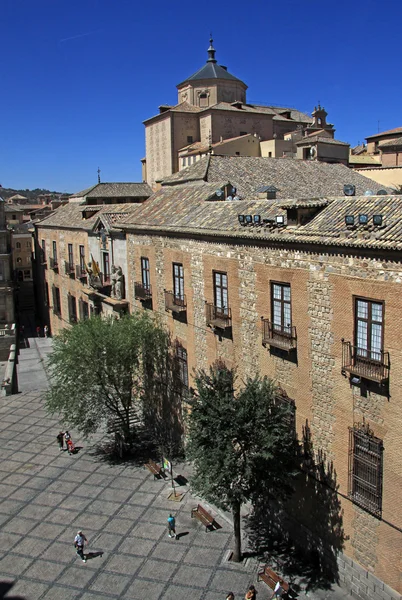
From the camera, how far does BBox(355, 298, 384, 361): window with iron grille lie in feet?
42.4

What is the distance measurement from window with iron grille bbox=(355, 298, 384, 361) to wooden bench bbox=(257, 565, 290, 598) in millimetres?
6708

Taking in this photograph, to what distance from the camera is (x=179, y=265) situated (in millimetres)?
21922

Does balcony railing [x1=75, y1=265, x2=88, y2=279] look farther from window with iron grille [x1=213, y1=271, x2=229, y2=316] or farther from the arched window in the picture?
the arched window

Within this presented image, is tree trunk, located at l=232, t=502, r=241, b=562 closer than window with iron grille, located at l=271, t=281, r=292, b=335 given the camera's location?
No

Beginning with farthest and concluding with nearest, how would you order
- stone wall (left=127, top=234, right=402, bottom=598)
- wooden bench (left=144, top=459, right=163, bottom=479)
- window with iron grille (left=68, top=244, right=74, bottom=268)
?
window with iron grille (left=68, top=244, right=74, bottom=268) → wooden bench (left=144, top=459, right=163, bottom=479) → stone wall (left=127, top=234, right=402, bottom=598)

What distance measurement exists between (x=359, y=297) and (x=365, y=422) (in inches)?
125

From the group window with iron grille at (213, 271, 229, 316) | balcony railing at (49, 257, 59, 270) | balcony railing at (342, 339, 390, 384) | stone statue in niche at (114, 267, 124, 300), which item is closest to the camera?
balcony railing at (342, 339, 390, 384)

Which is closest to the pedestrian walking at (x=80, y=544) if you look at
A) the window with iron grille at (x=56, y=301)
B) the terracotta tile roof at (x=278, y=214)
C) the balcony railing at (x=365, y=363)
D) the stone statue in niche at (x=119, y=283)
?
the balcony railing at (x=365, y=363)

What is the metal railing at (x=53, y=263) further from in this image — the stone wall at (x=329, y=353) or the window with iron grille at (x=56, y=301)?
the stone wall at (x=329, y=353)

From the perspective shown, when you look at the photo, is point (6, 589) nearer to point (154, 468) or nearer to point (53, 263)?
point (154, 468)

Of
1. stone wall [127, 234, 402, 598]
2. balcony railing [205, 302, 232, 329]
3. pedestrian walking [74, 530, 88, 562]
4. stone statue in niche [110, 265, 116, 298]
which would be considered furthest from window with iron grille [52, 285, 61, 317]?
pedestrian walking [74, 530, 88, 562]

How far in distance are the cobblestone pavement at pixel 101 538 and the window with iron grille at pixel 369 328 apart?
7.09 meters

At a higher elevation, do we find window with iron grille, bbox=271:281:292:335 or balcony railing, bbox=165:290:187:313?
window with iron grille, bbox=271:281:292:335

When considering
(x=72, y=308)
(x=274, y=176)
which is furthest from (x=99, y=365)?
(x=72, y=308)
